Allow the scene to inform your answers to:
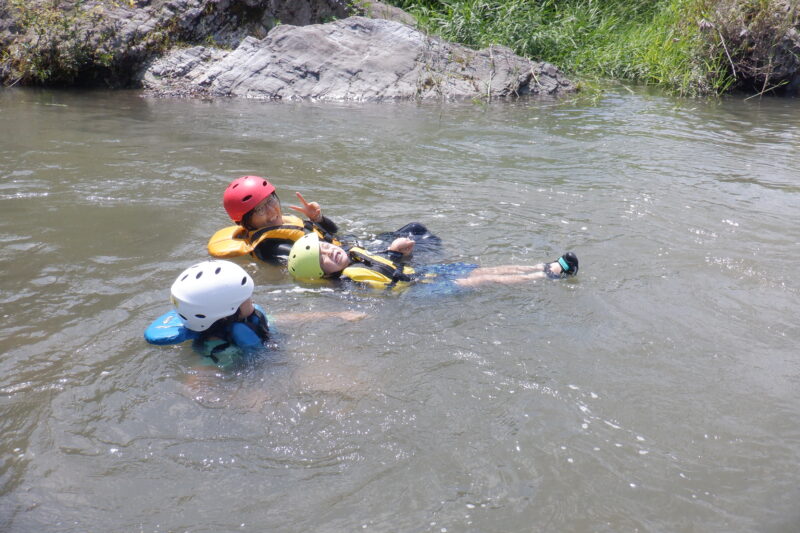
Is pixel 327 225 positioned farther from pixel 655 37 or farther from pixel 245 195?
pixel 655 37

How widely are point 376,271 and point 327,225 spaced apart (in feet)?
3.38

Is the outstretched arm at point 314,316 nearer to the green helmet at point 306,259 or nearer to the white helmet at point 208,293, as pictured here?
the green helmet at point 306,259

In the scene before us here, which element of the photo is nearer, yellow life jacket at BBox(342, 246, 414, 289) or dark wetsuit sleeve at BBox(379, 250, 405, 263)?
yellow life jacket at BBox(342, 246, 414, 289)

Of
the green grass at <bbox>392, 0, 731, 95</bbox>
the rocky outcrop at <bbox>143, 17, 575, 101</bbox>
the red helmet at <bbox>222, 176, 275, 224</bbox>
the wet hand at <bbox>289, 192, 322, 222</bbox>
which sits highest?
the green grass at <bbox>392, 0, 731, 95</bbox>

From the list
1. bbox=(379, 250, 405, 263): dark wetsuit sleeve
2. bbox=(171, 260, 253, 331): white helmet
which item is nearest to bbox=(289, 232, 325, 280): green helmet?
bbox=(379, 250, 405, 263): dark wetsuit sleeve

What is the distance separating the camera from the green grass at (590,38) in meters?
13.4

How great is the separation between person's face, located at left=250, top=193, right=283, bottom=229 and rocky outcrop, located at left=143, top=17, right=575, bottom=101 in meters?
7.43

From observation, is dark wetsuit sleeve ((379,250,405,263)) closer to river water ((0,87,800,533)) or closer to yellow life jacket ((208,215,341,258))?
river water ((0,87,800,533))

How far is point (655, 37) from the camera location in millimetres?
14469

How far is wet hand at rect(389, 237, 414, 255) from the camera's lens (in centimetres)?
527

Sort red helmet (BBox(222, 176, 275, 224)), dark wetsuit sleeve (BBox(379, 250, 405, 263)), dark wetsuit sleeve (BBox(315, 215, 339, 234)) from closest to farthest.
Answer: red helmet (BBox(222, 176, 275, 224)), dark wetsuit sleeve (BBox(379, 250, 405, 263)), dark wetsuit sleeve (BBox(315, 215, 339, 234))

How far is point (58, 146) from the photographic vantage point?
8.50 m

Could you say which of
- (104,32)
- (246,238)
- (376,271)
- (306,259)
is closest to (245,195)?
(246,238)

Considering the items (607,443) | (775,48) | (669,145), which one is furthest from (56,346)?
(775,48)
